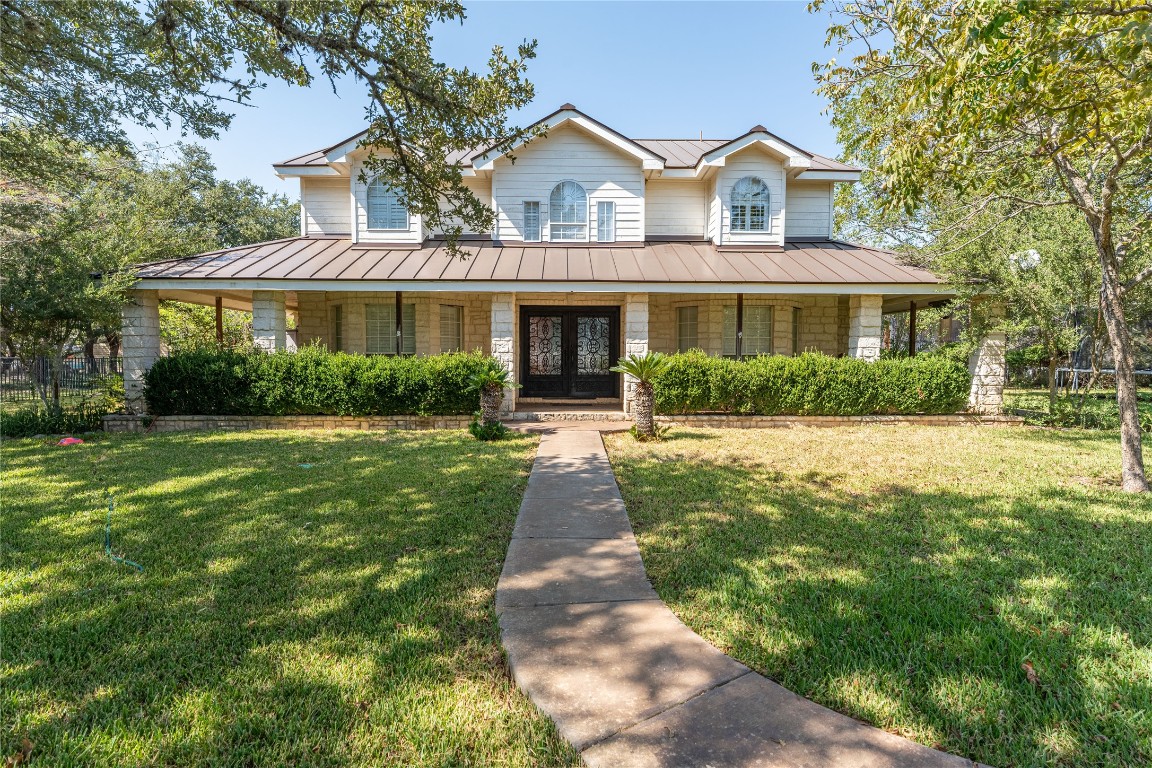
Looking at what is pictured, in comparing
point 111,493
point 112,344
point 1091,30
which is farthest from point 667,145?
point 112,344

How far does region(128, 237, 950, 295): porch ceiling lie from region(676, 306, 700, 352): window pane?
→ 166 centimetres

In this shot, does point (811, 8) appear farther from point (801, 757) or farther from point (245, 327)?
point (245, 327)

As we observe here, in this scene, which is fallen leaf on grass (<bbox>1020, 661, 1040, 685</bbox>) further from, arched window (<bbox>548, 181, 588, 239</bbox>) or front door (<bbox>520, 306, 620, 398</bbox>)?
arched window (<bbox>548, 181, 588, 239</bbox>)

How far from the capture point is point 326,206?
543 inches

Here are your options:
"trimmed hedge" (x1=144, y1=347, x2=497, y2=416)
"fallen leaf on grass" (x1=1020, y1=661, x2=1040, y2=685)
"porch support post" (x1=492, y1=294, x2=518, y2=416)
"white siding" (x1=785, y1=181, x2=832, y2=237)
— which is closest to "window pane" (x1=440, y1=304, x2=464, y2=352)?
"porch support post" (x1=492, y1=294, x2=518, y2=416)

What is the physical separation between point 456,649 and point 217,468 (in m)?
6.05

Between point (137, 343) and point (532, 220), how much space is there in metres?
9.07

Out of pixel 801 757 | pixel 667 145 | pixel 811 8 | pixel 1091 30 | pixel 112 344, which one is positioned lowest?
pixel 801 757

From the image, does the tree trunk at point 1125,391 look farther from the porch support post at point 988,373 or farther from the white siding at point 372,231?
the white siding at point 372,231

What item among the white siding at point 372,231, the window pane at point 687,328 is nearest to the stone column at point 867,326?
the window pane at point 687,328

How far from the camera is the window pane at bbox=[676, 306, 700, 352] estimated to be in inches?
545

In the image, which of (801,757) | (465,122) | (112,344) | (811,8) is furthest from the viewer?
(112,344)

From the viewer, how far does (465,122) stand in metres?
6.57

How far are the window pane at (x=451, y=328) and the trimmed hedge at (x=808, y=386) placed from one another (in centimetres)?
579
